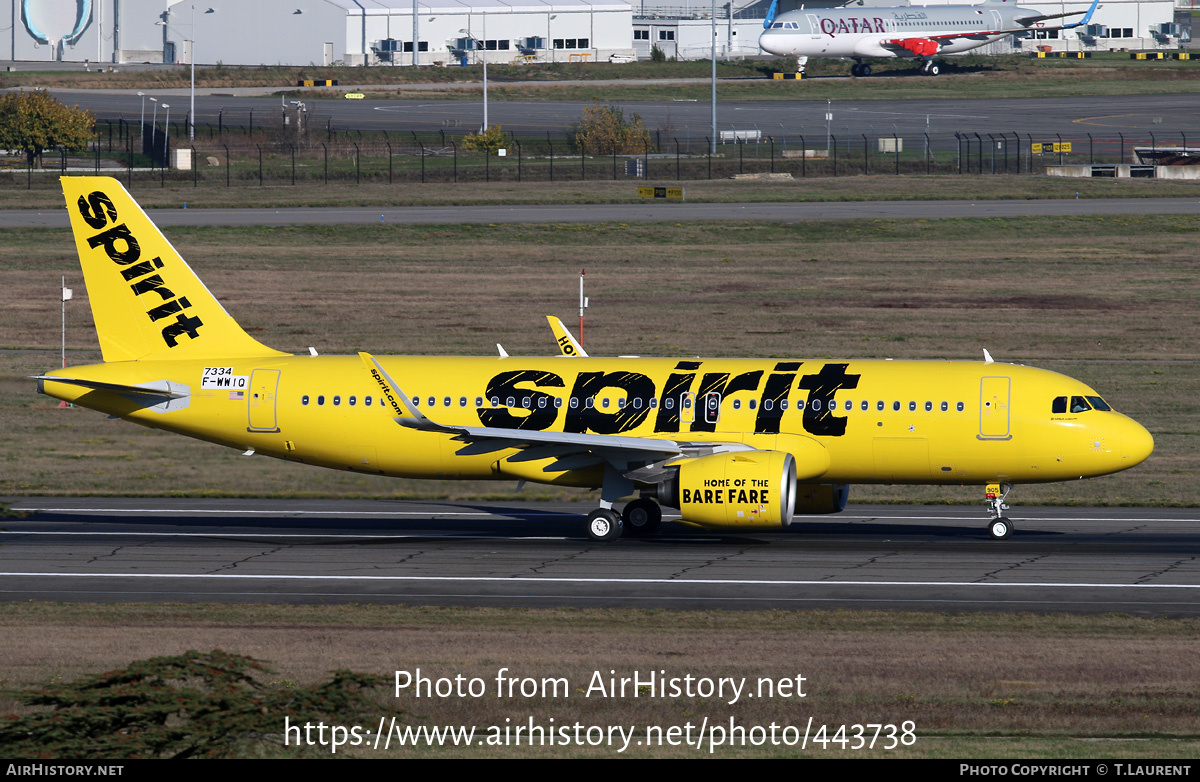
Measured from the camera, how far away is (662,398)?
115ft

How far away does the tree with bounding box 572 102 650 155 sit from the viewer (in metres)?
117

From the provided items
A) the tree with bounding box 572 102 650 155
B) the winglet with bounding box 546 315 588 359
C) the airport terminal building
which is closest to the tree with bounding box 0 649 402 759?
the winglet with bounding box 546 315 588 359

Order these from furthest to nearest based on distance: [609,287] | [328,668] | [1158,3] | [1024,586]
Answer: [1158,3] < [609,287] < [1024,586] < [328,668]

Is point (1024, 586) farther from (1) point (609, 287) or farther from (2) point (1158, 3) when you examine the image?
(2) point (1158, 3)

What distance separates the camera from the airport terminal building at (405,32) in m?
175

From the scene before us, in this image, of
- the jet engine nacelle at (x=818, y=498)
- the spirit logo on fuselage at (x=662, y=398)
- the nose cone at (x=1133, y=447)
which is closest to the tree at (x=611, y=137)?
the spirit logo on fuselage at (x=662, y=398)

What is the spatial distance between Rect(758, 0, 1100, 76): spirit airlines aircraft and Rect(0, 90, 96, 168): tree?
7900cm

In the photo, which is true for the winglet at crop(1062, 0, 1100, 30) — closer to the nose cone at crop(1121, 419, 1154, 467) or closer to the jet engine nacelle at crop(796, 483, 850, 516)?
the nose cone at crop(1121, 419, 1154, 467)

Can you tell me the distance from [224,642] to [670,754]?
964 cm

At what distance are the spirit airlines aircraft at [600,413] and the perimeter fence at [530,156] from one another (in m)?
63.8

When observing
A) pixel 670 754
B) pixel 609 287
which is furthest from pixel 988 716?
pixel 609 287

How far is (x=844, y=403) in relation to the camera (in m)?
34.5

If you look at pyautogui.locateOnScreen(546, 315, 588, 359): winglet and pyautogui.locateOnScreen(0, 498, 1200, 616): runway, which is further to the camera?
pyautogui.locateOnScreen(546, 315, 588, 359): winglet

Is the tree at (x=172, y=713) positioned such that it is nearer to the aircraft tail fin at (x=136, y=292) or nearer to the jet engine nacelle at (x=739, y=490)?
the jet engine nacelle at (x=739, y=490)
